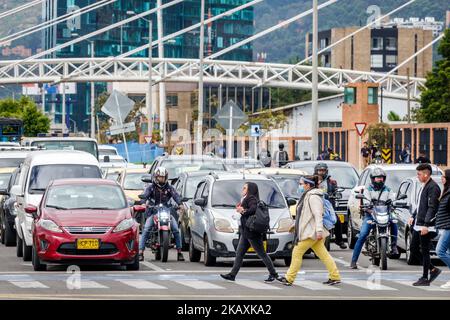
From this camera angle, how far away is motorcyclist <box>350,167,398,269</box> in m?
24.2

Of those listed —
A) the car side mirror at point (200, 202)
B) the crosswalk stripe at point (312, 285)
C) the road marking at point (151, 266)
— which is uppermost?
the car side mirror at point (200, 202)

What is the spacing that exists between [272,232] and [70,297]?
22.2 feet

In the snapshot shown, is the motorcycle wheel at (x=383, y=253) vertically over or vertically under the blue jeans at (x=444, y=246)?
under

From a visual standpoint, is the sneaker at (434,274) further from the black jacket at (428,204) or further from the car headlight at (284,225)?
the car headlight at (284,225)

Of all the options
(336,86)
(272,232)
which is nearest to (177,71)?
(336,86)

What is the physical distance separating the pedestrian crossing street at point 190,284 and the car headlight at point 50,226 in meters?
1.09

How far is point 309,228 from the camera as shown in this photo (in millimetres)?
20812

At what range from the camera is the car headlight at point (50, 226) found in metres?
23.2

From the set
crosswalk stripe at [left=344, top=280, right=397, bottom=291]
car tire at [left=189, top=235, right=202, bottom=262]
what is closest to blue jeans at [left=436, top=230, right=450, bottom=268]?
crosswalk stripe at [left=344, top=280, right=397, bottom=291]

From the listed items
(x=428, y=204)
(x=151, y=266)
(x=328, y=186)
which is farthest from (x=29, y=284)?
(x=328, y=186)

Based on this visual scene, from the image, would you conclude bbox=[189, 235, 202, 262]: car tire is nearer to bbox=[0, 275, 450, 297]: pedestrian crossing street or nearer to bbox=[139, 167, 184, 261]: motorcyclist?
bbox=[139, 167, 184, 261]: motorcyclist

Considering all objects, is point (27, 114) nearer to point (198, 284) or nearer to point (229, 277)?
point (229, 277)

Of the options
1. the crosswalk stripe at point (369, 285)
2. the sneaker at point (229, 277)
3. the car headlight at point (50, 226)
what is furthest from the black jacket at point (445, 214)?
the car headlight at point (50, 226)
